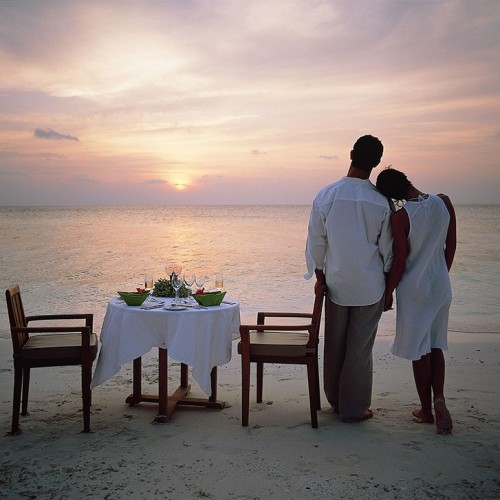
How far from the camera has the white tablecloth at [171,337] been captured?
4.06 metres

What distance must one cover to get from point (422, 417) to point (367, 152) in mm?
1978

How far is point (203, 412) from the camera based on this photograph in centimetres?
439

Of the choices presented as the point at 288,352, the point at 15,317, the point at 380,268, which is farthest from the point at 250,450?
the point at 15,317

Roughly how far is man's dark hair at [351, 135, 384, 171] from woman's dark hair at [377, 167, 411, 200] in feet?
0.39

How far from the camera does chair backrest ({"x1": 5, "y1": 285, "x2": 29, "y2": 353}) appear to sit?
12.9ft

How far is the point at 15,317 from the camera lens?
4.05 m

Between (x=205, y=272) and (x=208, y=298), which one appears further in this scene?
(x=205, y=272)

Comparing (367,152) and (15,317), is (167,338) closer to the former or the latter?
(15,317)

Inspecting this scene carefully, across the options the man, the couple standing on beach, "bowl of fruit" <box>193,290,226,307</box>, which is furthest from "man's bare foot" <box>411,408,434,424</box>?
"bowl of fruit" <box>193,290,226,307</box>

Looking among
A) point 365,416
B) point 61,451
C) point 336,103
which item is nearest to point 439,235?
point 365,416

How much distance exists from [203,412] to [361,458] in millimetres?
1423

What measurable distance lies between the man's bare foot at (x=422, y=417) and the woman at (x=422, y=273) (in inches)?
7.9

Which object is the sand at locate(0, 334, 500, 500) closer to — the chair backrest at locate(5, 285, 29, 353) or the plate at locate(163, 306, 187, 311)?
the chair backrest at locate(5, 285, 29, 353)

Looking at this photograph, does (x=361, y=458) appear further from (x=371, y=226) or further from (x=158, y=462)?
(x=371, y=226)
